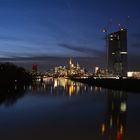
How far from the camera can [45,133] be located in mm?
19719

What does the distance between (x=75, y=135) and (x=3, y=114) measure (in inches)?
428

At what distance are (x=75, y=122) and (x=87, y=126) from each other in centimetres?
194

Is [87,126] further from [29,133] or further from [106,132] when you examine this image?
[29,133]

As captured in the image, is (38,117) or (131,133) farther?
(38,117)

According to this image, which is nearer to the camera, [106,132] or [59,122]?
[106,132]

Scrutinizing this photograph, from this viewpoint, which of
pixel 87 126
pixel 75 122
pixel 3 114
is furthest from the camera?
pixel 3 114

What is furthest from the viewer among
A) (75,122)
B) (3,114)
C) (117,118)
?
(3,114)

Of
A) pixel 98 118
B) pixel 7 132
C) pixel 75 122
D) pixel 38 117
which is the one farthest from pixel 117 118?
pixel 7 132

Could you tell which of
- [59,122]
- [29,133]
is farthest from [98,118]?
[29,133]

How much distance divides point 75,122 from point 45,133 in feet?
15.4

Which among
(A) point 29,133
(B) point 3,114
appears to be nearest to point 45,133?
(A) point 29,133

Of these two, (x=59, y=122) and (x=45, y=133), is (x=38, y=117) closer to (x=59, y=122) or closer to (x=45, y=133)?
(x=59, y=122)

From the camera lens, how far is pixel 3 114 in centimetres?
2839

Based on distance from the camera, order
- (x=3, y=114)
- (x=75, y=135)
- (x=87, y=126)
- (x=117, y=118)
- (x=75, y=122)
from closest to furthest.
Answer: (x=75, y=135) < (x=87, y=126) < (x=75, y=122) < (x=117, y=118) < (x=3, y=114)
